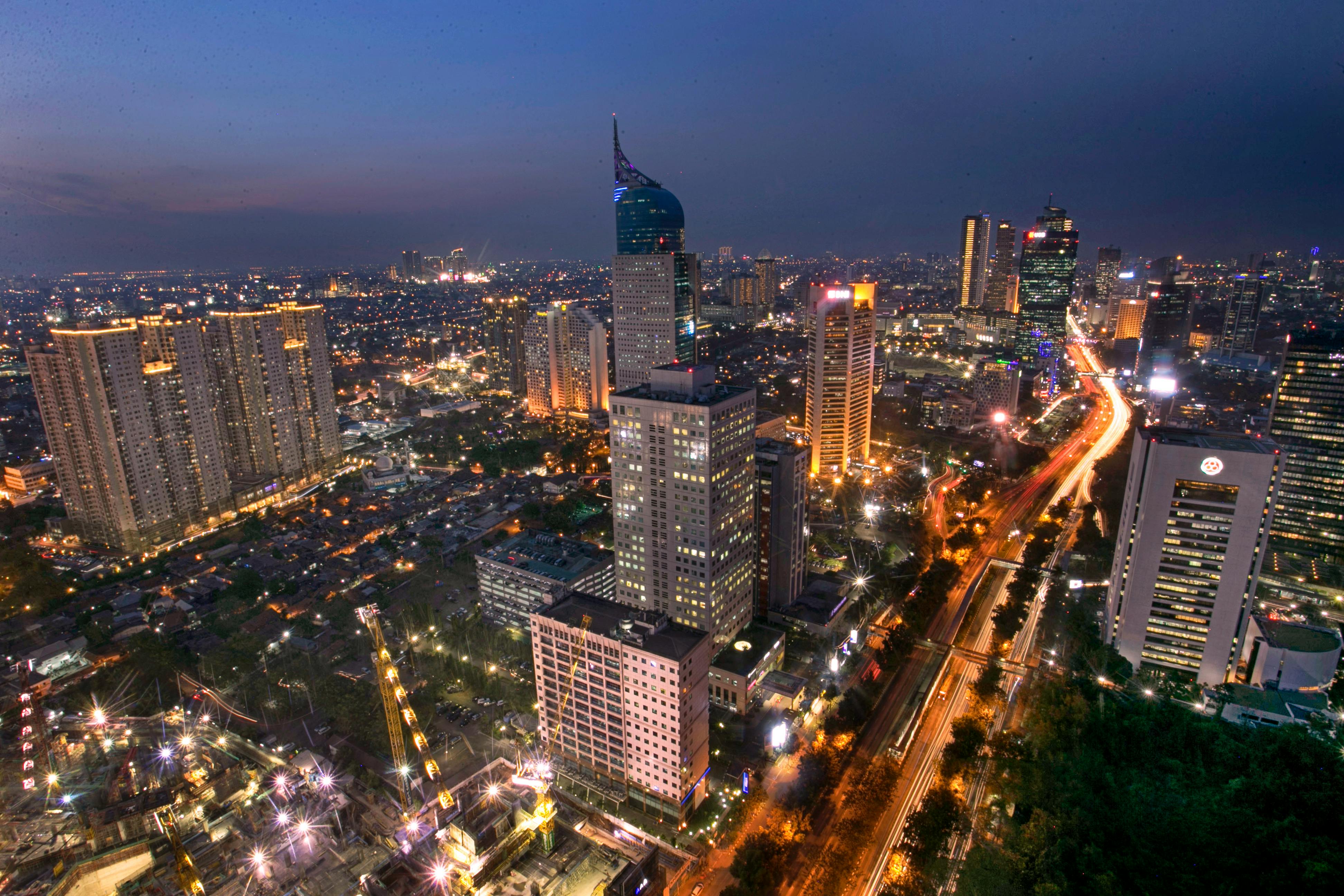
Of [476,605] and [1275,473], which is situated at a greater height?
[1275,473]

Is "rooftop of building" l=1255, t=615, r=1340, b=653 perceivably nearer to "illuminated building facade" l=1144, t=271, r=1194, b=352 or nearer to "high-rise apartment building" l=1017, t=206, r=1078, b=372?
"illuminated building facade" l=1144, t=271, r=1194, b=352

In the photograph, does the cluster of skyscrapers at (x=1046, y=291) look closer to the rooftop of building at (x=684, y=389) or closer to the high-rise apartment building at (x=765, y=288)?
the high-rise apartment building at (x=765, y=288)

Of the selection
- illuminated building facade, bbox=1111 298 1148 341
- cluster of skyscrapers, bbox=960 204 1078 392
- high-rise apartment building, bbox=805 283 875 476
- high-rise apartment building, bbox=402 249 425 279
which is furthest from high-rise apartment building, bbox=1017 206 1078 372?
high-rise apartment building, bbox=402 249 425 279

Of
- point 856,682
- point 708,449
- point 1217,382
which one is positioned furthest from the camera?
point 1217,382

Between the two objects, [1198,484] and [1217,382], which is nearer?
[1198,484]

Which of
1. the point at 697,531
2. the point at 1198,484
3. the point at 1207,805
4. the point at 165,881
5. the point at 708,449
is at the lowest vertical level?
the point at 165,881

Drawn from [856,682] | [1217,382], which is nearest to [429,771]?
[856,682]

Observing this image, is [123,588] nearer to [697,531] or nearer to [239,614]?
[239,614]
